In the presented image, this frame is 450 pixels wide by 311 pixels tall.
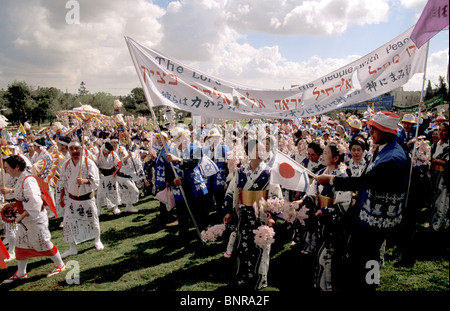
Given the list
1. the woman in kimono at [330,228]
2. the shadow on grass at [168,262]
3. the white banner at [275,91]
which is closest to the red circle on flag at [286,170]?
the woman in kimono at [330,228]

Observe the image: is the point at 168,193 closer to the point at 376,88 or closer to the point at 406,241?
the point at 376,88

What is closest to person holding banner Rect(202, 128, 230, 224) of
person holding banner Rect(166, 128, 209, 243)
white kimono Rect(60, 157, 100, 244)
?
person holding banner Rect(166, 128, 209, 243)

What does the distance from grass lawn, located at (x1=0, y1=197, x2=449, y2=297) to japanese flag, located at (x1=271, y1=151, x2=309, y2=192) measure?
1.69 m

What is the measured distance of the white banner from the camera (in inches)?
144

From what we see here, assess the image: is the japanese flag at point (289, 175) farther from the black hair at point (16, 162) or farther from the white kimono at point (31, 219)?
the black hair at point (16, 162)

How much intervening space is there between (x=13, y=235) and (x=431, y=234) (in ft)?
28.2

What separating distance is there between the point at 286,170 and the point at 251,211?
0.78 metres

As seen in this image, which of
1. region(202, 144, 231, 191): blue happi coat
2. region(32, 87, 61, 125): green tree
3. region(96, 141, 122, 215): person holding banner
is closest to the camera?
region(202, 144, 231, 191): blue happi coat

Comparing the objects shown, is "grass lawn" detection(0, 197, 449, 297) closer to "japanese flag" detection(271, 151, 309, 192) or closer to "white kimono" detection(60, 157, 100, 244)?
"white kimono" detection(60, 157, 100, 244)

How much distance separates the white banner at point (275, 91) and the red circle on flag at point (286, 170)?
0.68 meters

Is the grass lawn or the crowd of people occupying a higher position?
the crowd of people

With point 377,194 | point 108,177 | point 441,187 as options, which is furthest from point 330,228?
point 108,177

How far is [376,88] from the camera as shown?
12.3 ft

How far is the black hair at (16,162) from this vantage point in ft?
14.0
